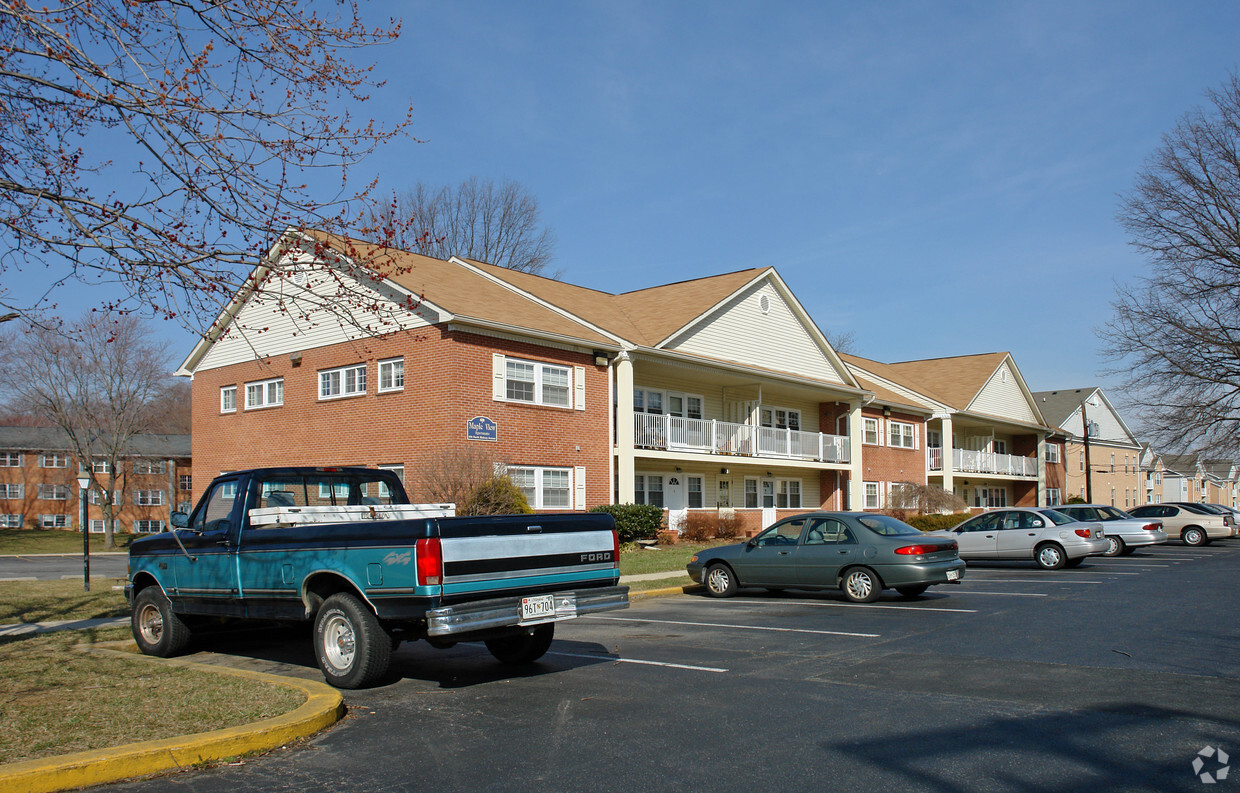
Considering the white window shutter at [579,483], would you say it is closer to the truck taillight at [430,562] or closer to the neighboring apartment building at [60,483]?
the truck taillight at [430,562]

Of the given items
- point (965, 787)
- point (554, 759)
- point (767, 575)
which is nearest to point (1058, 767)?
point (965, 787)

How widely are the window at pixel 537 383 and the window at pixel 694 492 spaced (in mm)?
7888

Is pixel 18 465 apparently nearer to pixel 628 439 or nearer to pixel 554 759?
pixel 628 439

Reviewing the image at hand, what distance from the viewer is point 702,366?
94.0 feet

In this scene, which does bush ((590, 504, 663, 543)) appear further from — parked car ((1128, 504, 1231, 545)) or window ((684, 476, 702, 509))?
parked car ((1128, 504, 1231, 545))

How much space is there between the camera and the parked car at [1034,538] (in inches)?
838

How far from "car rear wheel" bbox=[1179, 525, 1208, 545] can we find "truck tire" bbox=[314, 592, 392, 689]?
115ft

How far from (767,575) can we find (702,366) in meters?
13.8

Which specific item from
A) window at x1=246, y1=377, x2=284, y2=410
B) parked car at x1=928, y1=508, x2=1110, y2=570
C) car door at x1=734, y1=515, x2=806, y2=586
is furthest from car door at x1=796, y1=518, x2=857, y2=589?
window at x1=246, y1=377, x2=284, y2=410

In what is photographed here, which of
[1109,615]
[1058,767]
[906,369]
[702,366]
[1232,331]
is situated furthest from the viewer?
[906,369]

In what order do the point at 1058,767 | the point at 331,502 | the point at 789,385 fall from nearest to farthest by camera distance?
the point at 1058,767, the point at 331,502, the point at 789,385

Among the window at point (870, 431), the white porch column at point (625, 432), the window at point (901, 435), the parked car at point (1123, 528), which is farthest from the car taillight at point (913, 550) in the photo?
the window at point (901, 435)

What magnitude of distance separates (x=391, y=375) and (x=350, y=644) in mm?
16689

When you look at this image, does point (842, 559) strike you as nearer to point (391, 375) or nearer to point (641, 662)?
point (641, 662)
